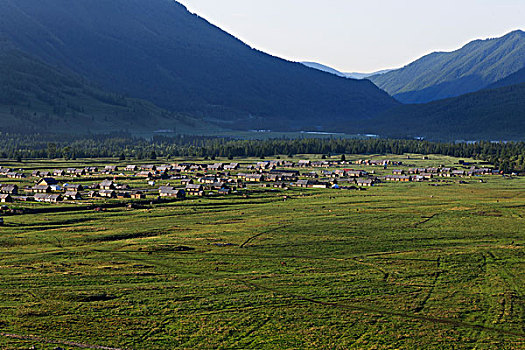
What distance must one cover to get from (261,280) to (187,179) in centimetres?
8254

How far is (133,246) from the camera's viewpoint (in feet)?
226

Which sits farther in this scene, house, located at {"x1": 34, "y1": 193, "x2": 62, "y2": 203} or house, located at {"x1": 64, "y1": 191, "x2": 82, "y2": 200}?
house, located at {"x1": 64, "y1": 191, "x2": 82, "y2": 200}

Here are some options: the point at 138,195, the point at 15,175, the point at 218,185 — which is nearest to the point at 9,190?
the point at 138,195

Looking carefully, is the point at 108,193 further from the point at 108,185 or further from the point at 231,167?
the point at 231,167

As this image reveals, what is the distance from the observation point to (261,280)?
56.7 metres

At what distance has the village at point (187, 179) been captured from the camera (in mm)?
108062

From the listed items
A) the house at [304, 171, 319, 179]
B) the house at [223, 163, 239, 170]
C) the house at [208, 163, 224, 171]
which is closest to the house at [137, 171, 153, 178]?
the house at [208, 163, 224, 171]

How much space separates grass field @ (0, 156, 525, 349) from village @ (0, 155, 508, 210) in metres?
16.5

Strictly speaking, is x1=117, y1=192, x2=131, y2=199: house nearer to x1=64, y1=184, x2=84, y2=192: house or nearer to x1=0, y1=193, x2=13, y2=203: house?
x1=64, y1=184, x2=84, y2=192: house

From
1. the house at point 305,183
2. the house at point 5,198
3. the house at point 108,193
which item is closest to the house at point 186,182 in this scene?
the house at point 108,193

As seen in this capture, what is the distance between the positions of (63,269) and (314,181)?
87.2 meters

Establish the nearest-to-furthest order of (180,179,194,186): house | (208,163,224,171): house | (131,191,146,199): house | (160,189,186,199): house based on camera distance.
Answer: (131,191,146,199): house
(160,189,186,199): house
(180,179,194,186): house
(208,163,224,171): house

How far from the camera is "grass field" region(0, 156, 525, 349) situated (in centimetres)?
4434

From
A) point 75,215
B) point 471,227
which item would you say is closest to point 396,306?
point 471,227
